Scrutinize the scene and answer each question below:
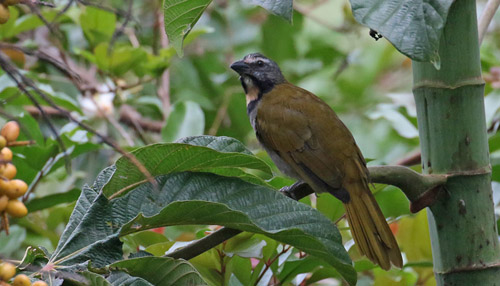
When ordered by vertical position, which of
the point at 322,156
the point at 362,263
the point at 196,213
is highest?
the point at 196,213

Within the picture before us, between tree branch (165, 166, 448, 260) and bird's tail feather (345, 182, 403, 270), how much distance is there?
0.38 m

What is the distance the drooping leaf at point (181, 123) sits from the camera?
2.69 m

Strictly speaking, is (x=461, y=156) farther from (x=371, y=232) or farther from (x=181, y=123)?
(x=181, y=123)

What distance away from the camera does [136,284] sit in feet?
4.17

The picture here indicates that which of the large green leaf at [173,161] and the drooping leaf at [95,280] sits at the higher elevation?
the large green leaf at [173,161]

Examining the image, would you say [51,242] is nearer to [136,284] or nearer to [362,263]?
[362,263]

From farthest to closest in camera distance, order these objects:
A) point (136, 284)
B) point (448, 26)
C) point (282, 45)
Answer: point (282, 45)
point (448, 26)
point (136, 284)

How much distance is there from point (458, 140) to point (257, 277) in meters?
0.62

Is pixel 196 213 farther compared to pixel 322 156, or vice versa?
pixel 322 156

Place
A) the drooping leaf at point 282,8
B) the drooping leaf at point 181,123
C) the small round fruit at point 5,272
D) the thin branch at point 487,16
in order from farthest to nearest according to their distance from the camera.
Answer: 1. the drooping leaf at point 181,123
2. the thin branch at point 487,16
3. the drooping leaf at point 282,8
4. the small round fruit at point 5,272

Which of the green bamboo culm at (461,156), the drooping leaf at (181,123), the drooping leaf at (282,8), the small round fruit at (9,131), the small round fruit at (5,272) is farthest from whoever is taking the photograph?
the drooping leaf at (181,123)

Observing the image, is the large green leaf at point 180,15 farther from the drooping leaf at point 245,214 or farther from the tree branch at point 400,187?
the tree branch at point 400,187

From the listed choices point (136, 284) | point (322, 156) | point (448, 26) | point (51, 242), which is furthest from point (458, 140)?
point (51, 242)

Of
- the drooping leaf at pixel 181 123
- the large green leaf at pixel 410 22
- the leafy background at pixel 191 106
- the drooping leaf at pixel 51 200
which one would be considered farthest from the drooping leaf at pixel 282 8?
the drooping leaf at pixel 181 123
